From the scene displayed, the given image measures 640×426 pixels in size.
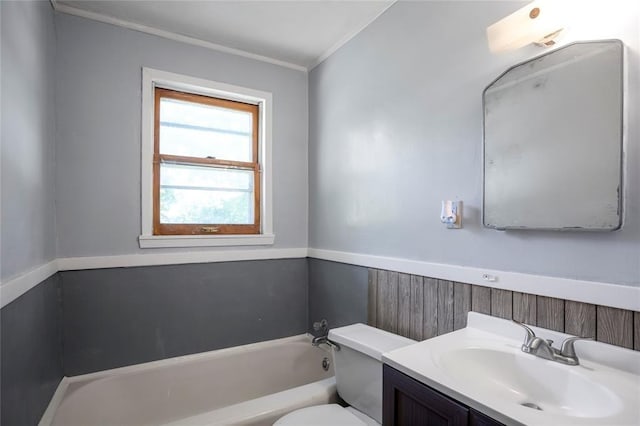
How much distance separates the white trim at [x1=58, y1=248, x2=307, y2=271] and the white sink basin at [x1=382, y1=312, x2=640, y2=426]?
153cm

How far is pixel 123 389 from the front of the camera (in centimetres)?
200

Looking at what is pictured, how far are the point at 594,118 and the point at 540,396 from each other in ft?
2.99

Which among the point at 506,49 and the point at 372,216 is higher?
the point at 506,49

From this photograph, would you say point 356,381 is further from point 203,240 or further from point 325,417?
point 203,240

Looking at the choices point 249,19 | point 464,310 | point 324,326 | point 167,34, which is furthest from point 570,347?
point 167,34

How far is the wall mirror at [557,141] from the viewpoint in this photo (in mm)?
1028

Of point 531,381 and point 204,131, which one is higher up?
point 204,131

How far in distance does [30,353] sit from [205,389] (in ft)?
3.58

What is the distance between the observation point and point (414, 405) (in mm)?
1032

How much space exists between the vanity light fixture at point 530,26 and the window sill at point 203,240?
6.22ft

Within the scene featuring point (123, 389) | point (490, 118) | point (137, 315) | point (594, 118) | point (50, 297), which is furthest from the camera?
point (137, 315)

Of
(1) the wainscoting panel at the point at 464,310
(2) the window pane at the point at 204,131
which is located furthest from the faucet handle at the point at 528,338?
(2) the window pane at the point at 204,131

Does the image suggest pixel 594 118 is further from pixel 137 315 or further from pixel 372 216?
pixel 137 315


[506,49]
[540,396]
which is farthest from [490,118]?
[540,396]
